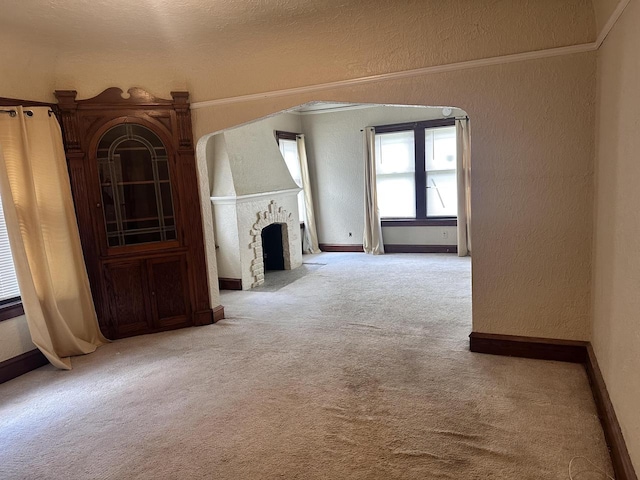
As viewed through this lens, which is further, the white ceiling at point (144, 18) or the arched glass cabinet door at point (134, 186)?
the arched glass cabinet door at point (134, 186)

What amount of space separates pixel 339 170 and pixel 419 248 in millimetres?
1991

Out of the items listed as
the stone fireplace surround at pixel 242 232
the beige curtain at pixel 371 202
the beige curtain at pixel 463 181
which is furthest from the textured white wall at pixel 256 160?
the beige curtain at pixel 463 181

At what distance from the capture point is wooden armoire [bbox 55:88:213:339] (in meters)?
3.82

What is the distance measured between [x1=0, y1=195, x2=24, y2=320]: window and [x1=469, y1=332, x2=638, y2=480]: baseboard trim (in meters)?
3.59

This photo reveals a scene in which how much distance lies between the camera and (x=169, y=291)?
420cm

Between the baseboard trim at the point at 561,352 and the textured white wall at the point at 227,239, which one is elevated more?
the textured white wall at the point at 227,239

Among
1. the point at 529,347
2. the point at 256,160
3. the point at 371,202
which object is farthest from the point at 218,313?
the point at 371,202

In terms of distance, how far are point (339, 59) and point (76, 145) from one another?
2.39 metres

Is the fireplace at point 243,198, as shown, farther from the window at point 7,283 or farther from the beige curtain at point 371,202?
the window at point 7,283

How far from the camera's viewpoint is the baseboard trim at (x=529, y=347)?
3006mm

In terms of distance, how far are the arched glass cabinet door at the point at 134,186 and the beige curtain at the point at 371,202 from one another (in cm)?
403

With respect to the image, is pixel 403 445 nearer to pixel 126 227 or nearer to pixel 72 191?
pixel 126 227

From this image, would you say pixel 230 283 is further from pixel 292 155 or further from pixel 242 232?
pixel 292 155

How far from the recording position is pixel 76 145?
376cm
